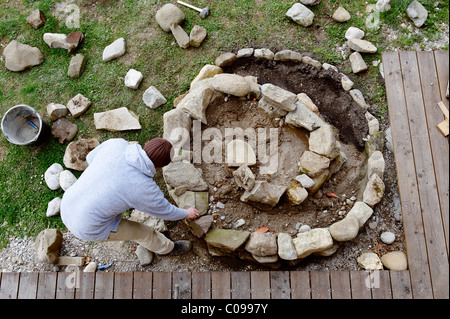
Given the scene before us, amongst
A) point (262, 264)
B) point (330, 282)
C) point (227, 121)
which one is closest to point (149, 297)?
point (262, 264)

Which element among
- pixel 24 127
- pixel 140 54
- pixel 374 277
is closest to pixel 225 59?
pixel 140 54

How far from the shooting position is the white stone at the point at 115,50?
205 inches

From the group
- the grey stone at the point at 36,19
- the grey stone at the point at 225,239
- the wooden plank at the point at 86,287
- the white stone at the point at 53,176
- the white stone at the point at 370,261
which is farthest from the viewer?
the grey stone at the point at 36,19

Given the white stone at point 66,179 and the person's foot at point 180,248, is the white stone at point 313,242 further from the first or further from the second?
the white stone at point 66,179

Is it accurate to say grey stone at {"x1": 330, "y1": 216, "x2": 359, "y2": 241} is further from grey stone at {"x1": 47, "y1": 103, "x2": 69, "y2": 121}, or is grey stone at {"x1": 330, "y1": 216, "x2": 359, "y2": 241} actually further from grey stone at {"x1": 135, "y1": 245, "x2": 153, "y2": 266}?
grey stone at {"x1": 47, "y1": 103, "x2": 69, "y2": 121}

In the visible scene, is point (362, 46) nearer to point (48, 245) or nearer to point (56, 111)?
point (56, 111)

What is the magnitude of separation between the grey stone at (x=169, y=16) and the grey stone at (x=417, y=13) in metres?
3.18

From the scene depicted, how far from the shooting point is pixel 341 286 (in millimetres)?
3322

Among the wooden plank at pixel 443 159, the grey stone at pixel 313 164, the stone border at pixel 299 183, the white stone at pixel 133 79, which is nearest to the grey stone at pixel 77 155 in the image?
the white stone at pixel 133 79

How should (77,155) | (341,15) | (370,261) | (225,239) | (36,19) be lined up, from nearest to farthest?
(370,261), (225,239), (77,155), (341,15), (36,19)

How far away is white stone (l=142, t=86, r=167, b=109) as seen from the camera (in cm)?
484

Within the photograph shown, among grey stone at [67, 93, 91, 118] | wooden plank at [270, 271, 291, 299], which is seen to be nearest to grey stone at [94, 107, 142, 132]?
grey stone at [67, 93, 91, 118]

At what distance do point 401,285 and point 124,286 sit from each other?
2549 mm
